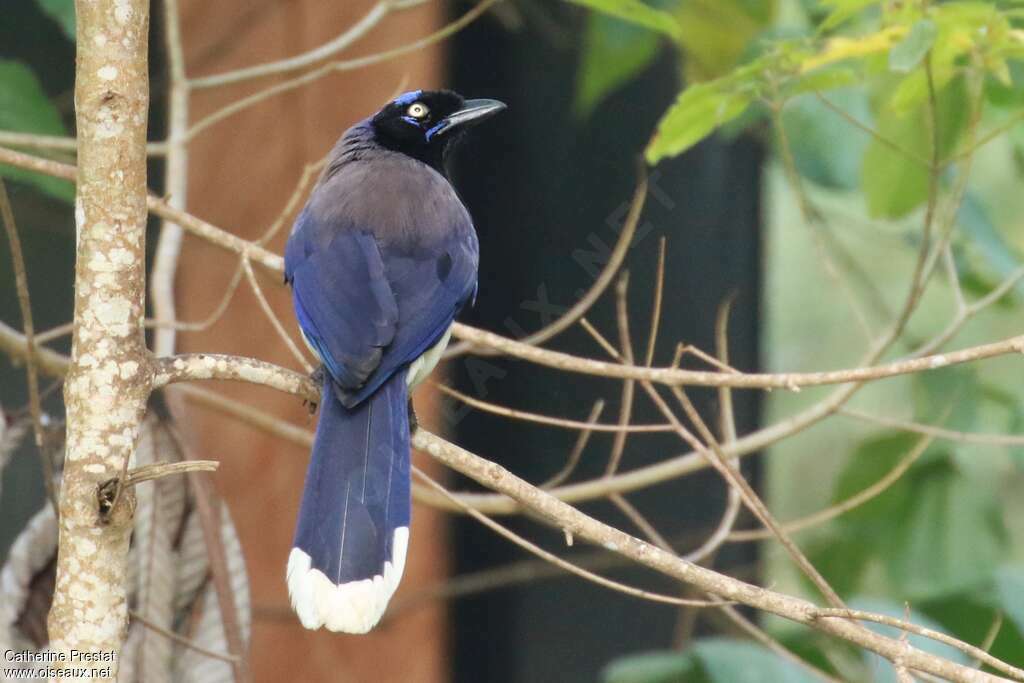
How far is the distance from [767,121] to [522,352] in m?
2.26

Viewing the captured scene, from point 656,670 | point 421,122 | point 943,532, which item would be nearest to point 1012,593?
point 943,532

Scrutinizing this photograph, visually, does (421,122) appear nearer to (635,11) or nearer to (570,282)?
(635,11)

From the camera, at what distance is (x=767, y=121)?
4414 millimetres

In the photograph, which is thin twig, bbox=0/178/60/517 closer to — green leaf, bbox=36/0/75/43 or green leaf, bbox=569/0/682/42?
green leaf, bbox=36/0/75/43

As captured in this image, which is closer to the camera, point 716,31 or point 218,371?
point 218,371

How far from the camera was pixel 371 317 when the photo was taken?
2.64m

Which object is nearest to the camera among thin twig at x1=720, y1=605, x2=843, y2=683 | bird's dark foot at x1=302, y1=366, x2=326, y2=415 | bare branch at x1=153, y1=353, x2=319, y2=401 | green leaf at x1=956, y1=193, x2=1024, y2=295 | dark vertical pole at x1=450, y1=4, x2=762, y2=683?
bare branch at x1=153, y1=353, x2=319, y2=401

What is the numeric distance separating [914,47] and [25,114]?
77.1 inches

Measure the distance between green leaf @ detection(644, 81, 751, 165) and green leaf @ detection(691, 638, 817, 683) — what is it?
1.12 m

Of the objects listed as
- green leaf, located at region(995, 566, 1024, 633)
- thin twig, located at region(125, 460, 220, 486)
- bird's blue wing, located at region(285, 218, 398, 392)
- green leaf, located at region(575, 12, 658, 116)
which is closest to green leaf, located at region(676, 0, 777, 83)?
green leaf, located at region(575, 12, 658, 116)

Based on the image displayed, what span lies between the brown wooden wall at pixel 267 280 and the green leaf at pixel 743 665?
134cm

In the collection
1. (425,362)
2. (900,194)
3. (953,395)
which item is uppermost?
(900,194)

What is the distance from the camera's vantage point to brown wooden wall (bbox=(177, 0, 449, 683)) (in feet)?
13.6

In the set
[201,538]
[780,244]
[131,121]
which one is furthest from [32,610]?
[780,244]
